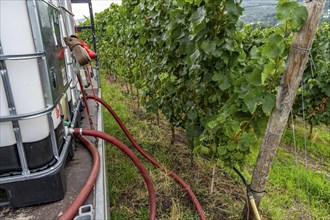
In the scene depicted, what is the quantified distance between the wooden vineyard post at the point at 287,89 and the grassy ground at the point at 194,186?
0.57 ft

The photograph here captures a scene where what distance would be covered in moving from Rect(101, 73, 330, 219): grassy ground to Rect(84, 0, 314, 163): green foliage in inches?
12.1

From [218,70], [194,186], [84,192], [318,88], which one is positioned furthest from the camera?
[318,88]

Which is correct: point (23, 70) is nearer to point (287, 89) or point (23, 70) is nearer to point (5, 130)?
point (5, 130)

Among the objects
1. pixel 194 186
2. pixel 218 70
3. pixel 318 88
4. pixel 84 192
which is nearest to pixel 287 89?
pixel 218 70

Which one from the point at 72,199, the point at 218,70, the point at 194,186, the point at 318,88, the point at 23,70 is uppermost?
the point at 23,70

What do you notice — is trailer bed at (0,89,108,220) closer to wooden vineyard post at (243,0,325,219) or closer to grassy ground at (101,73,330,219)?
grassy ground at (101,73,330,219)

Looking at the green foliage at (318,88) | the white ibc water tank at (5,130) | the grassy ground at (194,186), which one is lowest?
the grassy ground at (194,186)

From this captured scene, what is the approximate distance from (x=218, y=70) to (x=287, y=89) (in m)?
0.66

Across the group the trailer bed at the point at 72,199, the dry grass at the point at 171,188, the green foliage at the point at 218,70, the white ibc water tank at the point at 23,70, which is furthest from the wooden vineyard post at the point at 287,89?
the white ibc water tank at the point at 23,70

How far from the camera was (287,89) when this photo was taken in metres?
1.63

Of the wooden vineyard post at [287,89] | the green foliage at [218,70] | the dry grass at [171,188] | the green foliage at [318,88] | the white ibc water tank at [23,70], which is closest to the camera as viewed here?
the white ibc water tank at [23,70]

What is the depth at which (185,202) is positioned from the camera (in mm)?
2596

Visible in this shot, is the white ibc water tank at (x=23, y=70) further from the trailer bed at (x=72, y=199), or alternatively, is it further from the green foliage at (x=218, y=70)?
the green foliage at (x=218, y=70)

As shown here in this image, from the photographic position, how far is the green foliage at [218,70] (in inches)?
66.4
